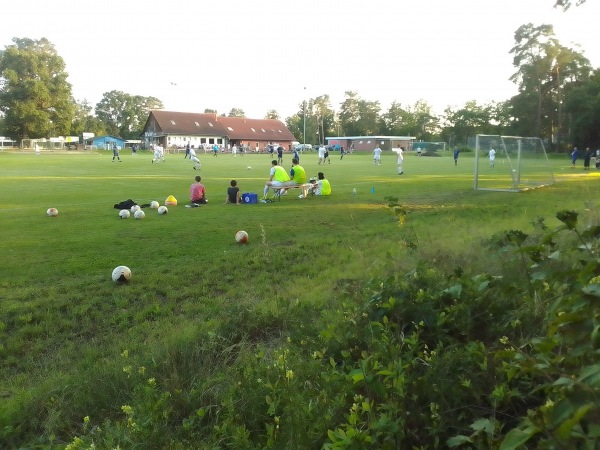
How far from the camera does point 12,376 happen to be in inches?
209

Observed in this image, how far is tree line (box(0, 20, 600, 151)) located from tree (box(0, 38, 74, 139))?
0.54ft

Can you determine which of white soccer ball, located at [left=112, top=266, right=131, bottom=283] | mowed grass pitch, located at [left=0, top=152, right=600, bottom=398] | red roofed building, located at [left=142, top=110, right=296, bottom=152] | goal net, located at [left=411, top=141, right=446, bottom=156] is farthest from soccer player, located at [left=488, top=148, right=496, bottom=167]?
red roofed building, located at [left=142, top=110, right=296, bottom=152]

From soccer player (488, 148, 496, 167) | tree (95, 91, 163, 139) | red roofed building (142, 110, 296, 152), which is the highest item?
tree (95, 91, 163, 139)

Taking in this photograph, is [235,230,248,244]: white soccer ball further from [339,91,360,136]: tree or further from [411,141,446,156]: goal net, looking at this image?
[339,91,360,136]: tree

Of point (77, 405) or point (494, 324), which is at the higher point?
point (494, 324)

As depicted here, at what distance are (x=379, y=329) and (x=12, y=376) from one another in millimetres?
3765

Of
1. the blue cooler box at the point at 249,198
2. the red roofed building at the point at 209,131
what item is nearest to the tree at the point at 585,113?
the red roofed building at the point at 209,131

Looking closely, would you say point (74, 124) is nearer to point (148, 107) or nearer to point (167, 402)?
point (148, 107)

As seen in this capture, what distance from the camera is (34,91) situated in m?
89.2

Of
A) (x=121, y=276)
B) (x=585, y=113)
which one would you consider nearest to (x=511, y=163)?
(x=121, y=276)

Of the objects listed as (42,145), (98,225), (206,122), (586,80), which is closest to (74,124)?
(42,145)

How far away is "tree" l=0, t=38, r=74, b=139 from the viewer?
8919 cm

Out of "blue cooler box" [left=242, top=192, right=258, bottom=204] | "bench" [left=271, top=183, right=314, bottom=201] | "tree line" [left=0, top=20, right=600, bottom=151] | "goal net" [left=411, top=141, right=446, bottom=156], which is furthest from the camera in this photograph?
"goal net" [left=411, top=141, right=446, bottom=156]

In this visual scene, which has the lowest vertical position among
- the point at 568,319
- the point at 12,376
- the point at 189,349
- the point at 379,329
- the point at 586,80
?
the point at 12,376
